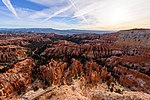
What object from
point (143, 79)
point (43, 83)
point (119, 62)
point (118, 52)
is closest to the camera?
point (43, 83)

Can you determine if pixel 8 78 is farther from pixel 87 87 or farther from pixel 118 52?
pixel 118 52

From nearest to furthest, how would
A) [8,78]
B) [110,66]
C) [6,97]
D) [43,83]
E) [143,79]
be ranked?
1. [6,97]
2. [43,83]
3. [8,78]
4. [143,79]
5. [110,66]

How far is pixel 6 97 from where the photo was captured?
40.1 meters

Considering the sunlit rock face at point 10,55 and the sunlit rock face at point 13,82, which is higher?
the sunlit rock face at point 13,82

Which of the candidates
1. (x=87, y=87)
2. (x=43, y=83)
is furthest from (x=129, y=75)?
(x=43, y=83)

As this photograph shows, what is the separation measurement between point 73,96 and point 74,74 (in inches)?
739

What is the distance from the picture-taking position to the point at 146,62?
247 feet

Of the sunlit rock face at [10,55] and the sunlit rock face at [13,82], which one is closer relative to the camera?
the sunlit rock face at [13,82]

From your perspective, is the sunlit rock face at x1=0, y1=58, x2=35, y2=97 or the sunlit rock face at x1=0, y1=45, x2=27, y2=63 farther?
the sunlit rock face at x1=0, y1=45, x2=27, y2=63

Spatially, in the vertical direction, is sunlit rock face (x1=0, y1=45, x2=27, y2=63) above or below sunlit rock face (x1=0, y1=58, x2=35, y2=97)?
below

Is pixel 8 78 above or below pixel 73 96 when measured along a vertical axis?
below

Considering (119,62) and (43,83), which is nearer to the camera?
(43,83)

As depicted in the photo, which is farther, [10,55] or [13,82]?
[10,55]

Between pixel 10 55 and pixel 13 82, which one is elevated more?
pixel 13 82
